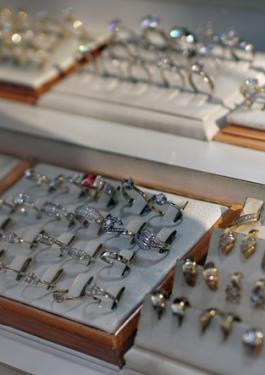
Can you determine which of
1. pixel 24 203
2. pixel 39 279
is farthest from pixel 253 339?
pixel 24 203

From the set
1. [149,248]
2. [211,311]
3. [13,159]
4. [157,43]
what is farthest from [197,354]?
[157,43]

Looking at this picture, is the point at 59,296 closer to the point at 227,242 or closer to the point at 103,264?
the point at 103,264

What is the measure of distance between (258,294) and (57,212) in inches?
10.0

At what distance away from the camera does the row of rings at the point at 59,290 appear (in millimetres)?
615

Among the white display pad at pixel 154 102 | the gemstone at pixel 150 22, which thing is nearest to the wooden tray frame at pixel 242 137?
the white display pad at pixel 154 102

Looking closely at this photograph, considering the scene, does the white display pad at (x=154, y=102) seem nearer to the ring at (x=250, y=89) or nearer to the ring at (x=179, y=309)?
the ring at (x=250, y=89)

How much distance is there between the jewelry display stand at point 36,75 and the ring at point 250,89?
28cm

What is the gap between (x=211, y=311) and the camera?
1.83 feet

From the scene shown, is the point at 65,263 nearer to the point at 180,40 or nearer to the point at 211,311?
the point at 211,311

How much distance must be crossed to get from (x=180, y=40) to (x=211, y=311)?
458mm

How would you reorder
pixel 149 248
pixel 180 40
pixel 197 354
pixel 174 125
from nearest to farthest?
pixel 197 354 → pixel 149 248 → pixel 174 125 → pixel 180 40

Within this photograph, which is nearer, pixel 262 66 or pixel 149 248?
pixel 149 248

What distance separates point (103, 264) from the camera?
660 millimetres

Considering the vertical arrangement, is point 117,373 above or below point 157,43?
below
